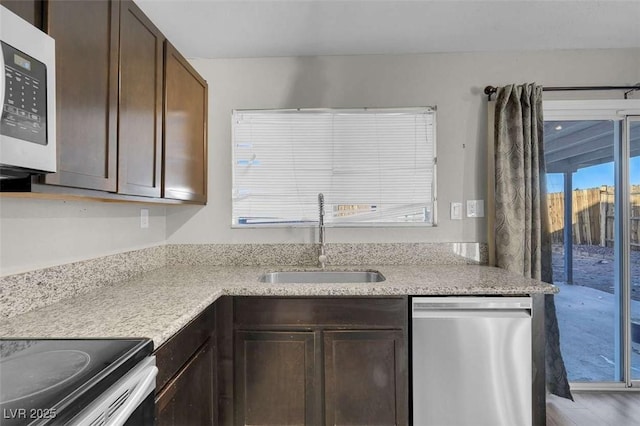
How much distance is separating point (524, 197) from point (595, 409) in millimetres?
1438

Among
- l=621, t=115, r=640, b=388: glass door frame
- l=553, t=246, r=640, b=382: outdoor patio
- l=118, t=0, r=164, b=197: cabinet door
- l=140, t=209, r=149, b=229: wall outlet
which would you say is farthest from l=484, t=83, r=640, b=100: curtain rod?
l=140, t=209, r=149, b=229: wall outlet

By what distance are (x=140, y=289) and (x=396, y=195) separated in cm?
167

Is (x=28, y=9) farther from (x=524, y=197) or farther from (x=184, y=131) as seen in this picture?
(x=524, y=197)

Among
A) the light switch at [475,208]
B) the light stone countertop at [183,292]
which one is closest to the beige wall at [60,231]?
the light stone countertop at [183,292]

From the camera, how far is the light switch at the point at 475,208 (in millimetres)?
2238

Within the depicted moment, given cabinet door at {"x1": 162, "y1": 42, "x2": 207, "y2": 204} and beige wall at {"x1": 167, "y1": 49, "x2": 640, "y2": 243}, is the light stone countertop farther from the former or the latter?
cabinet door at {"x1": 162, "y1": 42, "x2": 207, "y2": 204}

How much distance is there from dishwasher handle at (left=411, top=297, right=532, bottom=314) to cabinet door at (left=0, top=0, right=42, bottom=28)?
69.2 inches

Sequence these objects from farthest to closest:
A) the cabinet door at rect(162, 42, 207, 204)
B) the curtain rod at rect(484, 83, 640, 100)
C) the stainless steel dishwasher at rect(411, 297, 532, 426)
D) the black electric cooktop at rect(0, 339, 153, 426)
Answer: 1. the curtain rod at rect(484, 83, 640, 100)
2. the cabinet door at rect(162, 42, 207, 204)
3. the stainless steel dishwasher at rect(411, 297, 532, 426)
4. the black electric cooktop at rect(0, 339, 153, 426)

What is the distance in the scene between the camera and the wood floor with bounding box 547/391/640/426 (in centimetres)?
192

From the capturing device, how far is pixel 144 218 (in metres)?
2.04

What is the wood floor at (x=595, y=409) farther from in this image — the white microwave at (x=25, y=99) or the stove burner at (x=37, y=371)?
the white microwave at (x=25, y=99)

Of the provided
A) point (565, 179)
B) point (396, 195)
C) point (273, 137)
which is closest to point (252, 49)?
point (273, 137)

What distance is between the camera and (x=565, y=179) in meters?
2.28

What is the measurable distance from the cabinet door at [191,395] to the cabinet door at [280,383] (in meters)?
0.17
